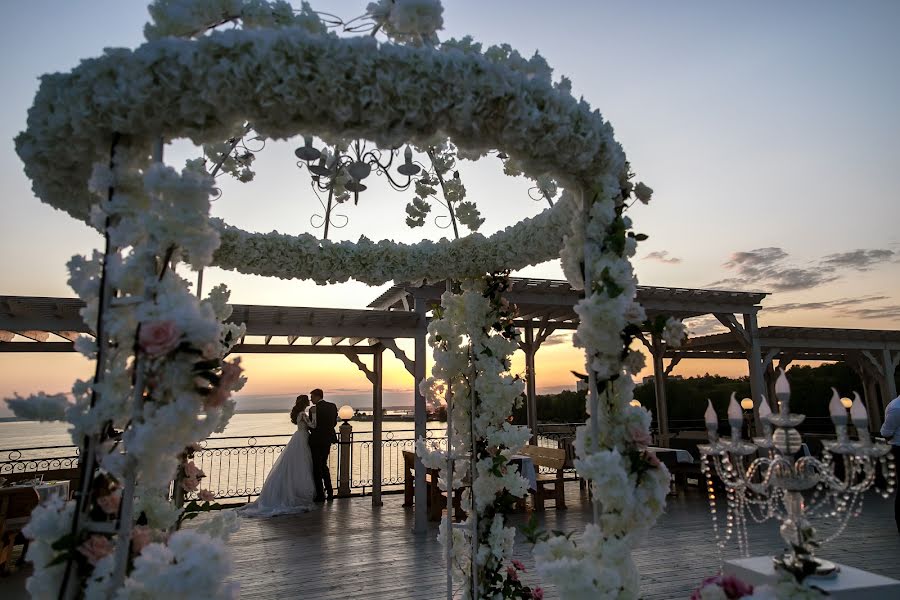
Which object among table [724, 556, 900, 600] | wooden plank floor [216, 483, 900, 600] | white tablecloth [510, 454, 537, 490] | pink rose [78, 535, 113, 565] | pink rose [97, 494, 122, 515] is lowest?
wooden plank floor [216, 483, 900, 600]

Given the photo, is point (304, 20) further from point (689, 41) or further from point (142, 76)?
point (689, 41)

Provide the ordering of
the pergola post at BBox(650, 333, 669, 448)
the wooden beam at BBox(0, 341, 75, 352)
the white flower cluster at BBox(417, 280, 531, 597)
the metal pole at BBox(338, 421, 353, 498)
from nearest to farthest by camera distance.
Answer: the white flower cluster at BBox(417, 280, 531, 597) < the wooden beam at BBox(0, 341, 75, 352) < the metal pole at BBox(338, 421, 353, 498) < the pergola post at BBox(650, 333, 669, 448)

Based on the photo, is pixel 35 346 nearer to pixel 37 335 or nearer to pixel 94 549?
pixel 37 335

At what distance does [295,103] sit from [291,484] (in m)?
7.58

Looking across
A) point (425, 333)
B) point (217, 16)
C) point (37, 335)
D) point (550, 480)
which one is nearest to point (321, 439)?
point (425, 333)

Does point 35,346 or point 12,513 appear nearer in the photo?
point 12,513

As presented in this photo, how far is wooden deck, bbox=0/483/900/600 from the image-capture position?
4312 millimetres

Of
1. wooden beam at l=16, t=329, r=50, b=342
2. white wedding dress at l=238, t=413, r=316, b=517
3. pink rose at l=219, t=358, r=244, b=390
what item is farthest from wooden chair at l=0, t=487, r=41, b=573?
pink rose at l=219, t=358, r=244, b=390

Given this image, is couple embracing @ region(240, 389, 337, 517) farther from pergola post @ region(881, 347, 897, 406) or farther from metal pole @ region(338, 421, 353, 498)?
pergola post @ region(881, 347, 897, 406)

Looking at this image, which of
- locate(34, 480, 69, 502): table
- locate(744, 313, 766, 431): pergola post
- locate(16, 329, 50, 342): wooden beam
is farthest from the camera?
locate(744, 313, 766, 431): pergola post

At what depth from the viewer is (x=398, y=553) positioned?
538cm

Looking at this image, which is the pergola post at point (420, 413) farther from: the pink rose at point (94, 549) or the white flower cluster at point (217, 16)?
the white flower cluster at point (217, 16)

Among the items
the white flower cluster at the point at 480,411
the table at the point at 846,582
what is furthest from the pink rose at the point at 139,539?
the table at the point at 846,582

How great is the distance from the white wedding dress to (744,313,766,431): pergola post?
8356mm
